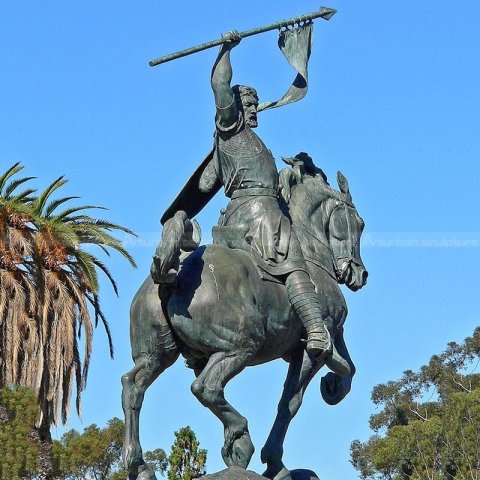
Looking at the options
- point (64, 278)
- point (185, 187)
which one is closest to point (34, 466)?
point (64, 278)

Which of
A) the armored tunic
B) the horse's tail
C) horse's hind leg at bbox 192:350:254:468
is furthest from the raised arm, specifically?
horse's hind leg at bbox 192:350:254:468

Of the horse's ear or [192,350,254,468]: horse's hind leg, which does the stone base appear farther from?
the horse's ear

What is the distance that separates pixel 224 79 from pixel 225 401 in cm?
278

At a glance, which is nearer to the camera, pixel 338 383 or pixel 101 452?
pixel 338 383

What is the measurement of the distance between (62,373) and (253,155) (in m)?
17.8

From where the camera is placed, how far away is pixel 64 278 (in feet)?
94.1

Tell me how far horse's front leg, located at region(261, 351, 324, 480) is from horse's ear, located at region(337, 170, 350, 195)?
69.5 inches

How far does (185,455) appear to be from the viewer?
94.5 feet

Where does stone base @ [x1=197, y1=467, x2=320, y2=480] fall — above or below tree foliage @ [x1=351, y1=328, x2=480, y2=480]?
below

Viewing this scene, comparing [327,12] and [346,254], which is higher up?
[327,12]

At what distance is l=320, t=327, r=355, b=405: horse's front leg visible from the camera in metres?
11.2

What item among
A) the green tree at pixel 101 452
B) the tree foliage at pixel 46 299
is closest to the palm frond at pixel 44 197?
the tree foliage at pixel 46 299

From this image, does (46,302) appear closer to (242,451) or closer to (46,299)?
(46,299)

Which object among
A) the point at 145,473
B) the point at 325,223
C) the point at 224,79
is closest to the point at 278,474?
the point at 145,473
